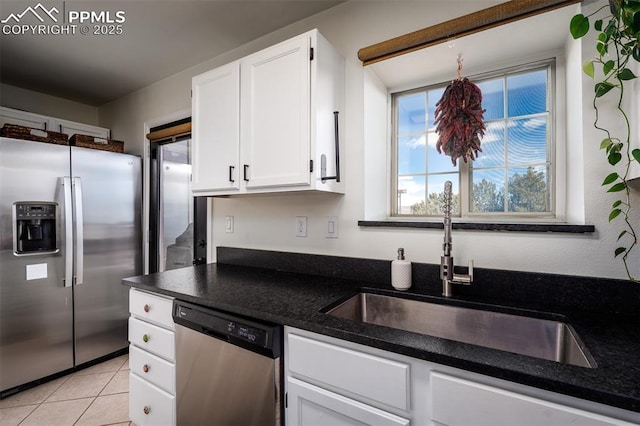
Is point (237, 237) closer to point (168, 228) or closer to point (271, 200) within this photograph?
point (271, 200)

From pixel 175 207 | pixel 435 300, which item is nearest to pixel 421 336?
pixel 435 300

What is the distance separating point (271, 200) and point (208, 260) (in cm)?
77

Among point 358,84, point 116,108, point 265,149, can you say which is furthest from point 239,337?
point 116,108

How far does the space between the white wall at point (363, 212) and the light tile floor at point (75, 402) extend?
3.73 ft

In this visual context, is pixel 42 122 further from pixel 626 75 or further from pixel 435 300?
pixel 626 75

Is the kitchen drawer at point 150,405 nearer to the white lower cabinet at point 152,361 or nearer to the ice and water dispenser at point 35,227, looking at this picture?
the white lower cabinet at point 152,361

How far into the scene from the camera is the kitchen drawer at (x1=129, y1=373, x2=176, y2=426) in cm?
143

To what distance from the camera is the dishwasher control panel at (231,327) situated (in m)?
1.06

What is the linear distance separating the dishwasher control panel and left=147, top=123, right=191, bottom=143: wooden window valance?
163cm

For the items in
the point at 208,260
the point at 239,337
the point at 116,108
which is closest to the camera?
the point at 239,337

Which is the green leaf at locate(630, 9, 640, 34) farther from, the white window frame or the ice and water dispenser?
the ice and water dispenser

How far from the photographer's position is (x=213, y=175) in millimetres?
1789

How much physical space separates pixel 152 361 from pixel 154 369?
4 centimetres

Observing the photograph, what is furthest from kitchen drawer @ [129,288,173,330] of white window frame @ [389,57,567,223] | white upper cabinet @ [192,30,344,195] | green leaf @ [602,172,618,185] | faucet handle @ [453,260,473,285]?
green leaf @ [602,172,618,185]
